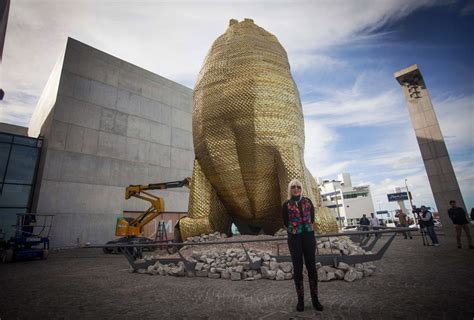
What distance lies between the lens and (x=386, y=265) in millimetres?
4699

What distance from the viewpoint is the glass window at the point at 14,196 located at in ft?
47.9

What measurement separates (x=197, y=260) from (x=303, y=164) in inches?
132

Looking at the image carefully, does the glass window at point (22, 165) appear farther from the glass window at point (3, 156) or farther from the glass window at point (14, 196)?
the glass window at point (14, 196)

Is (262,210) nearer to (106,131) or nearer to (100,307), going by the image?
(100,307)

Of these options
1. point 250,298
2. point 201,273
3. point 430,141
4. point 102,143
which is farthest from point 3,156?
point 430,141

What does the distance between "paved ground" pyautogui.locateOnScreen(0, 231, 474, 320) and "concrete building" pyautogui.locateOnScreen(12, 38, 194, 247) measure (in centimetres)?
1277

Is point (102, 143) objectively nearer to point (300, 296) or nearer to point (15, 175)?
point (15, 175)

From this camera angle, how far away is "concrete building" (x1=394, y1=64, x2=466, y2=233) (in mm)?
12711

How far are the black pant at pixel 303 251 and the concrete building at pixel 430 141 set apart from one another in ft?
44.3

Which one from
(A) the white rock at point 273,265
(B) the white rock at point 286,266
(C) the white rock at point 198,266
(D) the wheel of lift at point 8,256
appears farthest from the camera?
(D) the wheel of lift at point 8,256

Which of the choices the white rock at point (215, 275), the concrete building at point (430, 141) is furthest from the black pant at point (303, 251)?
the concrete building at point (430, 141)

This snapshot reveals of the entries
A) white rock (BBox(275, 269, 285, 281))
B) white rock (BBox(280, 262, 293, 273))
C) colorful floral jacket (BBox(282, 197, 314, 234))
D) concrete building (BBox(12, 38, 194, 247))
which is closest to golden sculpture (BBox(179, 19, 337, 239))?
white rock (BBox(280, 262, 293, 273))

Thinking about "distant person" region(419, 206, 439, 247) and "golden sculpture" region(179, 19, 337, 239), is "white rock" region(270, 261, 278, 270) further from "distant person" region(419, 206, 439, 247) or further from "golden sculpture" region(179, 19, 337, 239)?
"distant person" region(419, 206, 439, 247)

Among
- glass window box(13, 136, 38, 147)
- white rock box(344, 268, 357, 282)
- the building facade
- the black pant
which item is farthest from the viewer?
glass window box(13, 136, 38, 147)
